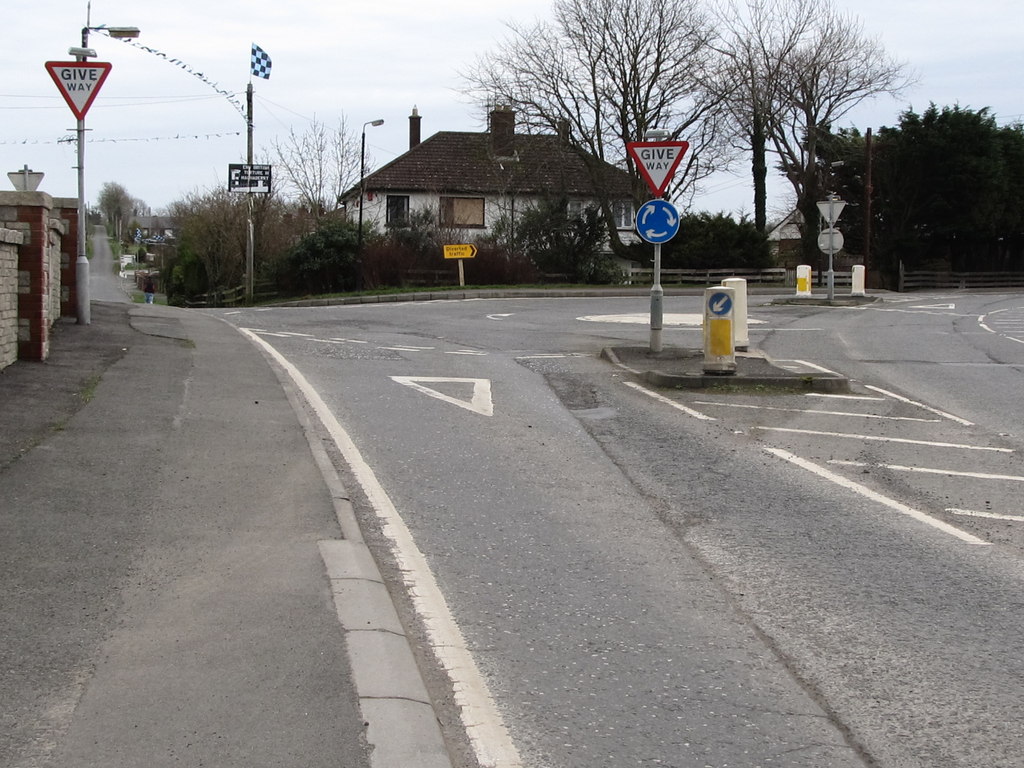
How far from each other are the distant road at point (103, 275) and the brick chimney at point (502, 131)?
54.0ft

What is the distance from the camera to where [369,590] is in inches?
201

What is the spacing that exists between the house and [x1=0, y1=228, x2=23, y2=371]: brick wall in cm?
3398

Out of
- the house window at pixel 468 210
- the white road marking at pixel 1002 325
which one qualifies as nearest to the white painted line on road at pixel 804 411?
the white road marking at pixel 1002 325

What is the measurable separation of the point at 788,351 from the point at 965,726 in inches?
546

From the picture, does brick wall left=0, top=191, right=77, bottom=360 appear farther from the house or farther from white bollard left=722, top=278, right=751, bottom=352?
the house

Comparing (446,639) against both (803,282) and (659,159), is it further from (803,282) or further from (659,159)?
(803,282)

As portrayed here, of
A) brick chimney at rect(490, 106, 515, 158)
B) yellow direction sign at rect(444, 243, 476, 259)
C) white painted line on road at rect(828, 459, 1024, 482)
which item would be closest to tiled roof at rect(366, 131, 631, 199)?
brick chimney at rect(490, 106, 515, 158)

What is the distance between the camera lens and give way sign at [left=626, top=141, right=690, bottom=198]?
1444 centimetres

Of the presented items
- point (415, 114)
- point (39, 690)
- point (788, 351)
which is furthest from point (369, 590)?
point (415, 114)

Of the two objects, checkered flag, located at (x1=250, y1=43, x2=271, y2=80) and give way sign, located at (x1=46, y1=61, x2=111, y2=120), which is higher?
checkered flag, located at (x1=250, y1=43, x2=271, y2=80)

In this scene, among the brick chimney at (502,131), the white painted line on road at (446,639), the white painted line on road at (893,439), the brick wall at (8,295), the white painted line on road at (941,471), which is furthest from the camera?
the brick chimney at (502,131)

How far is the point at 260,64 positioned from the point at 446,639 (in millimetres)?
38321

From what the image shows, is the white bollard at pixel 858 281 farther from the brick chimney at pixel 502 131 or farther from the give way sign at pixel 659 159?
the give way sign at pixel 659 159

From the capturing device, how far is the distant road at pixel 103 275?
65.3m
